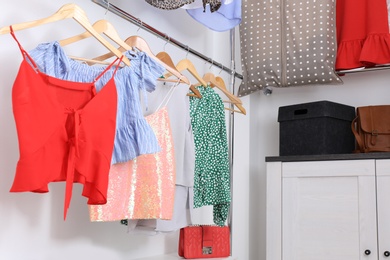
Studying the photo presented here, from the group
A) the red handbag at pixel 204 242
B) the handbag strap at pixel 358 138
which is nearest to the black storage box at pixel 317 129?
the handbag strap at pixel 358 138

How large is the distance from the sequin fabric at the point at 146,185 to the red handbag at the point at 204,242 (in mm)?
535

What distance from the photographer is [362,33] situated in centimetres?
274

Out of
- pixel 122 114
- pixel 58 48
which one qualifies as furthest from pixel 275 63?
pixel 58 48

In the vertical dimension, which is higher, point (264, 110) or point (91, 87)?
point (264, 110)

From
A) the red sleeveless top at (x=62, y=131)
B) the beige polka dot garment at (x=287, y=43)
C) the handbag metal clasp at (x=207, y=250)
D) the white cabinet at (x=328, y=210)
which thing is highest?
the beige polka dot garment at (x=287, y=43)

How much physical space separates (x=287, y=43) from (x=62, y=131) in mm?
1683

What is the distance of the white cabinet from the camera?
236cm

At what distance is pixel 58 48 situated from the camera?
5.04 feet

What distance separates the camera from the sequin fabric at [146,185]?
1.67m

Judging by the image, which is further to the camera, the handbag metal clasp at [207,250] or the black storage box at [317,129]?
the black storage box at [317,129]

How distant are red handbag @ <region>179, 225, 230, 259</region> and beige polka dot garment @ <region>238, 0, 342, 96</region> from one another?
920 mm

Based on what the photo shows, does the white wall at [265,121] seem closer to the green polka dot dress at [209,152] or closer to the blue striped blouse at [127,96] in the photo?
the green polka dot dress at [209,152]

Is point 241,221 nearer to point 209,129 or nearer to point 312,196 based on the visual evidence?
point 312,196

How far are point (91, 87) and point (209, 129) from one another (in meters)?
0.74
